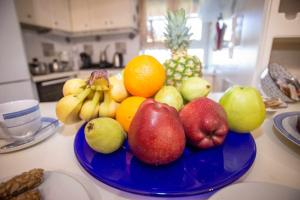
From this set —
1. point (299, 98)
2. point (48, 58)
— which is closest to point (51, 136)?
point (299, 98)

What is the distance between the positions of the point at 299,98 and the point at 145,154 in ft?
2.96

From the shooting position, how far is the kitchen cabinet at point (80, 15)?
96.9 inches

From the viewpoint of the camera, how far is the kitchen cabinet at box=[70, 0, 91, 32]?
2.46 m

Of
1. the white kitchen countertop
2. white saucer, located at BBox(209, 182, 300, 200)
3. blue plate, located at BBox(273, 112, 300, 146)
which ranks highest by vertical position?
blue plate, located at BBox(273, 112, 300, 146)

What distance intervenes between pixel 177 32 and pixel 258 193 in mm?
814

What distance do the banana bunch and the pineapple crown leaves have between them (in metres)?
0.54

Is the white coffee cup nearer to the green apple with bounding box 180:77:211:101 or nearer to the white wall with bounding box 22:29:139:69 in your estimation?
the green apple with bounding box 180:77:211:101

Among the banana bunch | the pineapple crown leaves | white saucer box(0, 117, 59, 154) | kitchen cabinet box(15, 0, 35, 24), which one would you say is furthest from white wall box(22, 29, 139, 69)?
the banana bunch

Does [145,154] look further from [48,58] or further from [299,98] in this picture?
[48,58]

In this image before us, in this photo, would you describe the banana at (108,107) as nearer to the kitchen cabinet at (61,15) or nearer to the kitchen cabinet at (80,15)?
the kitchen cabinet at (61,15)

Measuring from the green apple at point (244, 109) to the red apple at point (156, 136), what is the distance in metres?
0.17

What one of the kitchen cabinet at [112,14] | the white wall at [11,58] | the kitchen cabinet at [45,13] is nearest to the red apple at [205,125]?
the white wall at [11,58]

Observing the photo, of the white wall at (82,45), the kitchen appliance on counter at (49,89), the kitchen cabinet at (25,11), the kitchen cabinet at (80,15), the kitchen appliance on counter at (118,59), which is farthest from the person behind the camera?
the kitchen appliance on counter at (118,59)

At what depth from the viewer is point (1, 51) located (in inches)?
57.0
